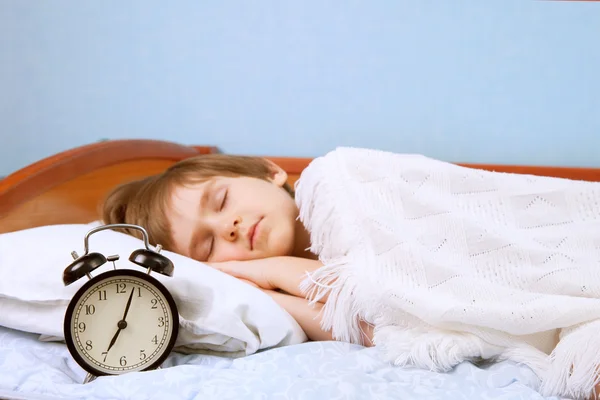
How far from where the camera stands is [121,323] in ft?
2.87

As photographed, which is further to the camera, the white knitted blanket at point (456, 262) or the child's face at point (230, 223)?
the child's face at point (230, 223)

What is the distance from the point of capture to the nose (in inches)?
47.4

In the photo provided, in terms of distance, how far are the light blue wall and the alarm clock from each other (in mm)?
963

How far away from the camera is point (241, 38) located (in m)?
1.77

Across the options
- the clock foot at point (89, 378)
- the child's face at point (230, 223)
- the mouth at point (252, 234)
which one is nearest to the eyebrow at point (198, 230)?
the child's face at point (230, 223)

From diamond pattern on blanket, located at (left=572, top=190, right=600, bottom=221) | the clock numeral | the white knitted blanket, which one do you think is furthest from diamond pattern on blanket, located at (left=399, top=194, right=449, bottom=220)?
the clock numeral

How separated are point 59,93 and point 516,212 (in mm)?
1438

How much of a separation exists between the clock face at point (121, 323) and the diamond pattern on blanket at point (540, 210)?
608mm

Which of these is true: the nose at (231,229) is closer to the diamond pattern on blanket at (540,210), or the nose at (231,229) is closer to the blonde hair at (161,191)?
the blonde hair at (161,191)

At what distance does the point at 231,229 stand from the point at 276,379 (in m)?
0.44

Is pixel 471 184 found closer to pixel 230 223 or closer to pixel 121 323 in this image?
pixel 230 223

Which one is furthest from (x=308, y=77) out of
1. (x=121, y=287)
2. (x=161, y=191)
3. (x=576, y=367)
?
(x=576, y=367)

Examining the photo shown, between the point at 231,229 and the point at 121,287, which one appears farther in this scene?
the point at 231,229

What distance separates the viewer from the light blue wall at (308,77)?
1572 mm
